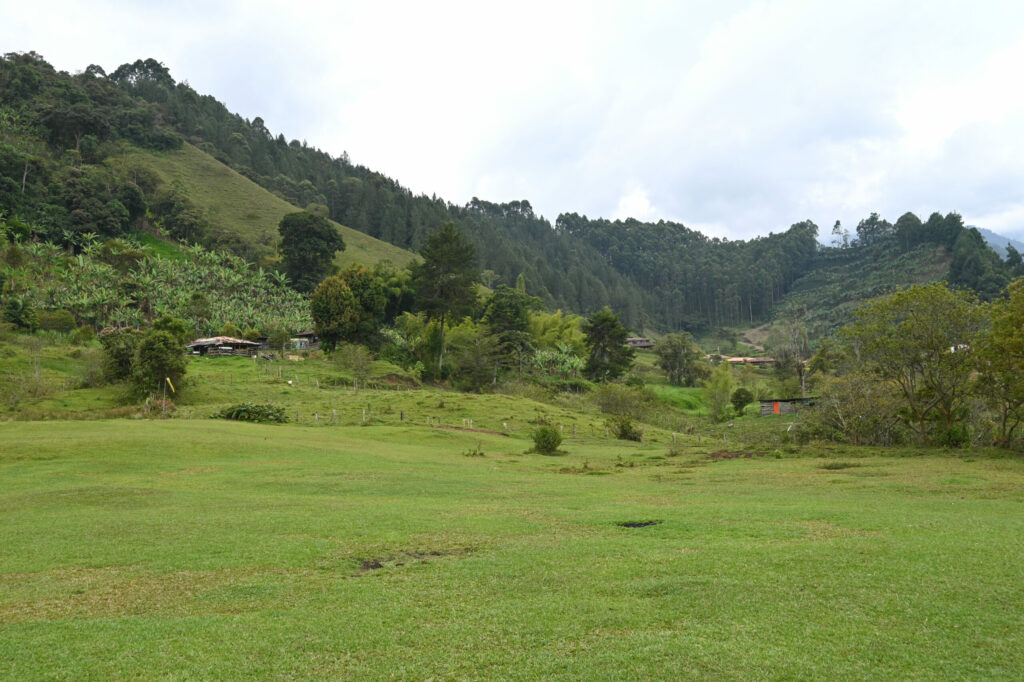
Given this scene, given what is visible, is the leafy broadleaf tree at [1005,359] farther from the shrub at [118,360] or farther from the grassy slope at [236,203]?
the grassy slope at [236,203]

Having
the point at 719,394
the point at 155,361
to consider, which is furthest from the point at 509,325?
the point at 155,361

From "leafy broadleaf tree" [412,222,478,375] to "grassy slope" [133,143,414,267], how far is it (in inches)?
1921

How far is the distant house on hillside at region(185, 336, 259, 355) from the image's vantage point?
62844 millimetres

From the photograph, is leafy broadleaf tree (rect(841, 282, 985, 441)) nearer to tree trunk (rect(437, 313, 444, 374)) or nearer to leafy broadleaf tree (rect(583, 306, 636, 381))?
tree trunk (rect(437, 313, 444, 374))

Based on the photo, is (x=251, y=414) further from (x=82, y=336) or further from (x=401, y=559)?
(x=82, y=336)

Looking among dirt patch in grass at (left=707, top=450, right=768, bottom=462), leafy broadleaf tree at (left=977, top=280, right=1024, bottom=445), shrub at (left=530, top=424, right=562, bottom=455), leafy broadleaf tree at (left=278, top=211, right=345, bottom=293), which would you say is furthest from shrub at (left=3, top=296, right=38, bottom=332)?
leafy broadleaf tree at (left=977, top=280, right=1024, bottom=445)

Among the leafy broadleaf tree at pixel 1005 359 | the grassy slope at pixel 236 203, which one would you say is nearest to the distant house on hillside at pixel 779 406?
the leafy broadleaf tree at pixel 1005 359

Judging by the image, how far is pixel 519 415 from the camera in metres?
43.8

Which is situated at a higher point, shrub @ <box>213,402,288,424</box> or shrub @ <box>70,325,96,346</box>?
shrub @ <box>70,325,96,346</box>

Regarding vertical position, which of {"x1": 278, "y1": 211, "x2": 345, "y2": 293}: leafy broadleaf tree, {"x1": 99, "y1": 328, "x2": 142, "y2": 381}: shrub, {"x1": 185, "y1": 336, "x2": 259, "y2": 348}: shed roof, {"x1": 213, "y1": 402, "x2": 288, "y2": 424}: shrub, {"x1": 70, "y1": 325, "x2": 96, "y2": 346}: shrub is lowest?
{"x1": 213, "y1": 402, "x2": 288, "y2": 424}: shrub

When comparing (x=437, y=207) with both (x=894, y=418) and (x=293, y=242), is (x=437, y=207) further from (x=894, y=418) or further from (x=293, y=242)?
(x=894, y=418)

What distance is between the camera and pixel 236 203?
418ft

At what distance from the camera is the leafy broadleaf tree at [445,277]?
227 feet

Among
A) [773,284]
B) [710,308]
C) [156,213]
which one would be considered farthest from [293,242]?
[773,284]
